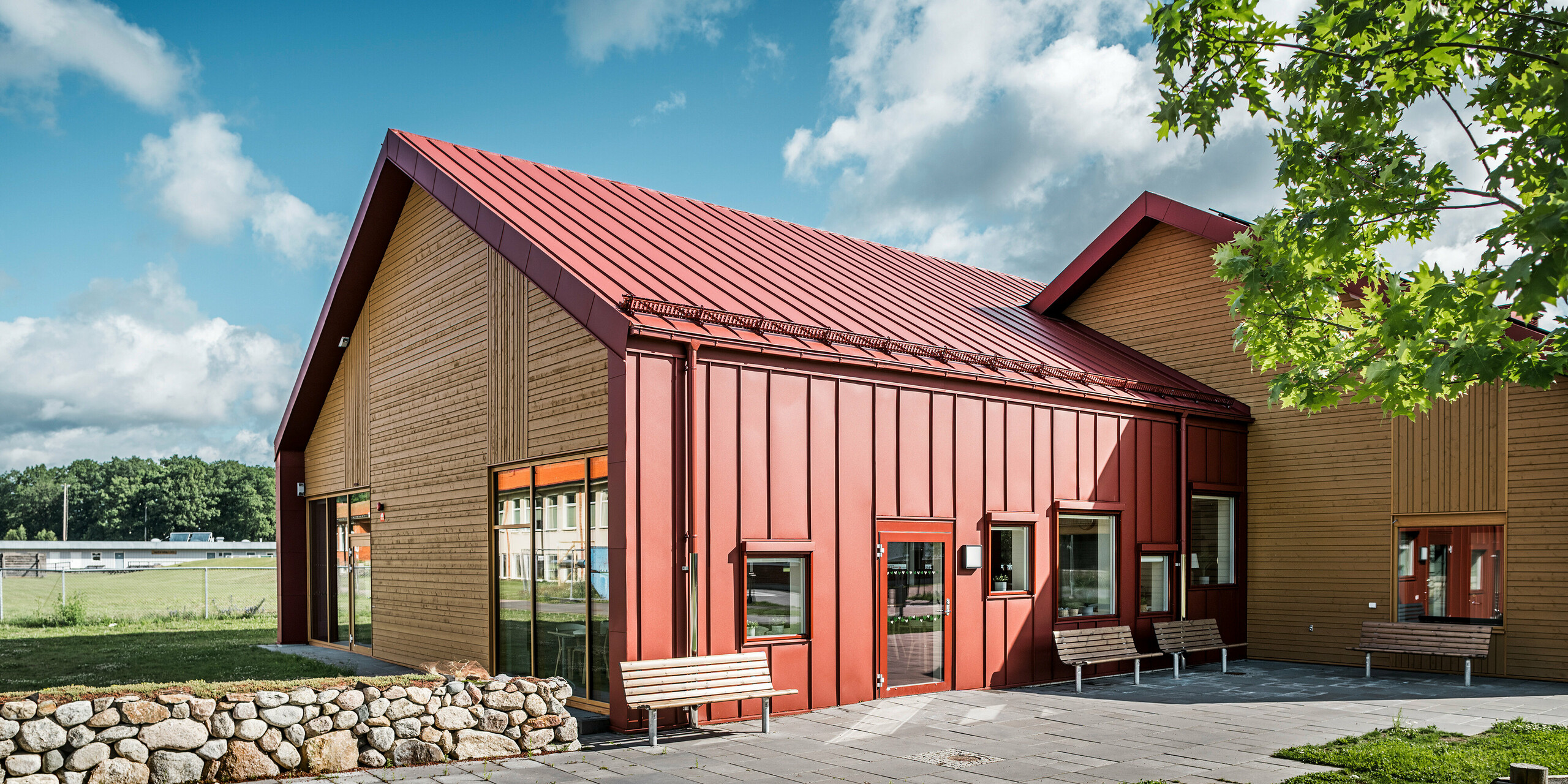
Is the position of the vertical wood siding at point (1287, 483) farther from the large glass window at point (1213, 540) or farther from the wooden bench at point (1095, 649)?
the wooden bench at point (1095, 649)

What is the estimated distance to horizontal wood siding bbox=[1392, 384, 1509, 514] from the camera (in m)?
14.4

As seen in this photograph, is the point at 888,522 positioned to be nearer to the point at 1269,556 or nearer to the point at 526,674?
the point at 526,674

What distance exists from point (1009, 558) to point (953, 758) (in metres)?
4.97

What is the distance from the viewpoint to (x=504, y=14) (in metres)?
15.3

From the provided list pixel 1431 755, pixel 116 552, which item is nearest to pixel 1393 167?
pixel 1431 755

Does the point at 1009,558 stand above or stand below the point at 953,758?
above

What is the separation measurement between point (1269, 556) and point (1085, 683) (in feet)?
16.3

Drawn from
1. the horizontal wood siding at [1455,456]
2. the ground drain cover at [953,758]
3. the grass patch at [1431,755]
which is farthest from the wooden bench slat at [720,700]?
the horizontal wood siding at [1455,456]

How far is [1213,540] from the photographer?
54.3 feet

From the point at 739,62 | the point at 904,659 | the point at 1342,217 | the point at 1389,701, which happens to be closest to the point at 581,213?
the point at 739,62

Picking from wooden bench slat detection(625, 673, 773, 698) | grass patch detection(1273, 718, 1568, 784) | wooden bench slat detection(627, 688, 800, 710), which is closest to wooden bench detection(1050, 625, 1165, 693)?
grass patch detection(1273, 718, 1568, 784)

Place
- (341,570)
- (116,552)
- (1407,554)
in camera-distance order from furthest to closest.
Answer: (116,552) → (341,570) → (1407,554)

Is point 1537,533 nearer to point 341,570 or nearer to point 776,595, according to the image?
point 776,595

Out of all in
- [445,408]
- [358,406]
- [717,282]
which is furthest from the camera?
[358,406]
